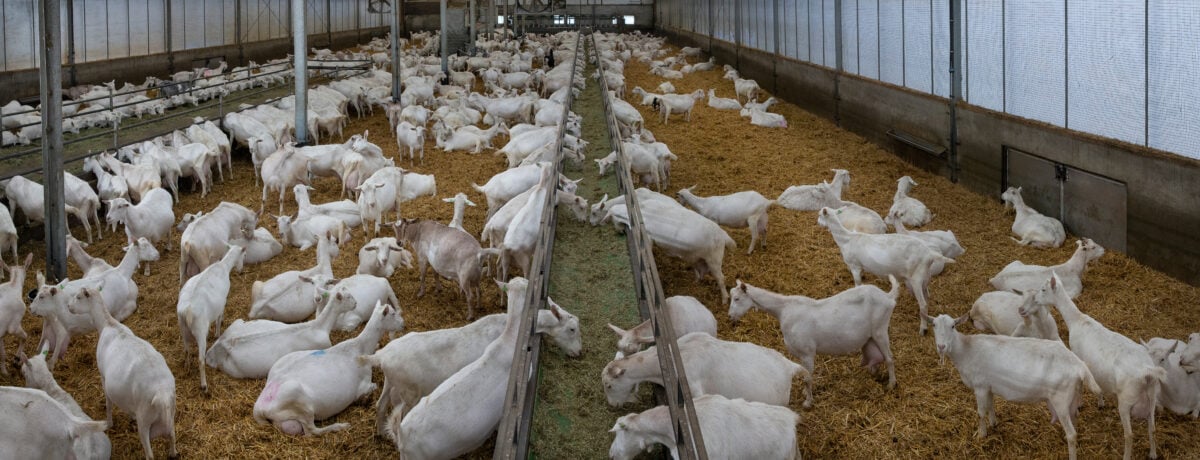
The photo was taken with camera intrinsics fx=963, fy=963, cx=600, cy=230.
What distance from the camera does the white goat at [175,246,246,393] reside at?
8070 mm

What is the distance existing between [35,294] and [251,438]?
309 cm

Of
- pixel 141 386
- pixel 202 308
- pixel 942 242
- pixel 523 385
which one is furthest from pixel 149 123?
pixel 523 385

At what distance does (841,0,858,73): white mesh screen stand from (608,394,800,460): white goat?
1905 centimetres

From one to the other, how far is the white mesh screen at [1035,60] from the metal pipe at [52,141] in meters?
12.7

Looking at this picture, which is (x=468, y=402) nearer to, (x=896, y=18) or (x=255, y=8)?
(x=896, y=18)

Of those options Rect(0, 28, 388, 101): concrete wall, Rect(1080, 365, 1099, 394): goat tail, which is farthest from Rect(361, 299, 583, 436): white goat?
Rect(0, 28, 388, 101): concrete wall

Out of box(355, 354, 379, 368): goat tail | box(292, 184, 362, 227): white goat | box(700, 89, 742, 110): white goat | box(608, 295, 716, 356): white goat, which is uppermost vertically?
box(700, 89, 742, 110): white goat

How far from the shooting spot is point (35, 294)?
848 centimetres

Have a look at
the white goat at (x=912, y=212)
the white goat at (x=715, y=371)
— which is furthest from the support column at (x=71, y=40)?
the white goat at (x=715, y=371)

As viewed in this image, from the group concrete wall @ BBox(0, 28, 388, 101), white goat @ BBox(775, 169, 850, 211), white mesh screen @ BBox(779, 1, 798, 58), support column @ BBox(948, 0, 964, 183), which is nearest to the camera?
white goat @ BBox(775, 169, 850, 211)

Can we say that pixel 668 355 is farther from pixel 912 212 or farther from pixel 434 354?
pixel 912 212

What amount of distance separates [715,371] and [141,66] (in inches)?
1147

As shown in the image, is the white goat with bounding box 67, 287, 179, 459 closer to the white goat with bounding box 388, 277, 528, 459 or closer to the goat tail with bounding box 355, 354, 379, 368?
the goat tail with bounding box 355, 354, 379, 368

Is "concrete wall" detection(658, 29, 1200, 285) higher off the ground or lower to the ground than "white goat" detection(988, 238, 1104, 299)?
higher
